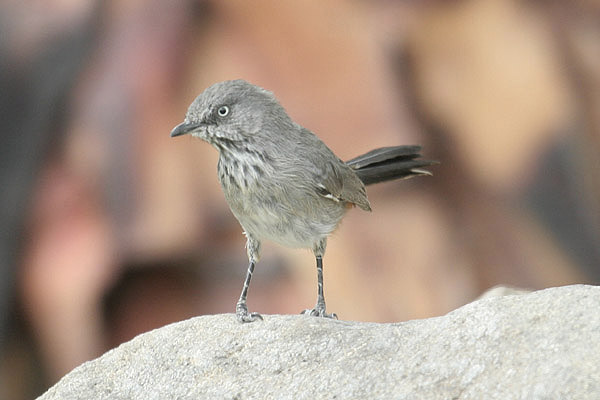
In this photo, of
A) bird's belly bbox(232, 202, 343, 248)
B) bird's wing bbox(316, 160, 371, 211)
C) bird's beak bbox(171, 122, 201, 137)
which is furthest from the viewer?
bird's wing bbox(316, 160, 371, 211)

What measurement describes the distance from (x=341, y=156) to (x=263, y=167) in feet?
7.70

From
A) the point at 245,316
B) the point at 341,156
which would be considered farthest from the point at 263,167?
the point at 341,156

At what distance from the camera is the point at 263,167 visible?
10.5 feet

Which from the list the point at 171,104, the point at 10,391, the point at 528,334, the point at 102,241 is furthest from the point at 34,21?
the point at 528,334

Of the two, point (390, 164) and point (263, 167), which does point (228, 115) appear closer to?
point (263, 167)

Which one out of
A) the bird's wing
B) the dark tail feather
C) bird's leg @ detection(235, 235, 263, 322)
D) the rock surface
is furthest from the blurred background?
the rock surface

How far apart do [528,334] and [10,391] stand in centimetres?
506

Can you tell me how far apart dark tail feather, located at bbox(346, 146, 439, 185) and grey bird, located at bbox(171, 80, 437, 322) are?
551 mm

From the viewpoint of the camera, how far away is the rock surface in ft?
7.50

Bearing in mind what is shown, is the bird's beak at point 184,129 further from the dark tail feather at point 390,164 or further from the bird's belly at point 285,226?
the dark tail feather at point 390,164

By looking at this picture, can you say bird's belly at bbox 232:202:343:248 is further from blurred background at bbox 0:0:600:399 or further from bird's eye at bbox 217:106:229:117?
blurred background at bbox 0:0:600:399

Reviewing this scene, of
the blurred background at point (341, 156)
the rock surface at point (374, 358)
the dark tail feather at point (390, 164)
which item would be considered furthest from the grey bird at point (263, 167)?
the blurred background at point (341, 156)

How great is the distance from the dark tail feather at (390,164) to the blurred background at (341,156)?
1.45 metres

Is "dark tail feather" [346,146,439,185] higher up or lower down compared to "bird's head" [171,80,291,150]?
lower down
